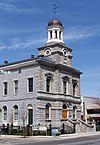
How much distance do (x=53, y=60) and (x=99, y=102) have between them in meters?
34.6

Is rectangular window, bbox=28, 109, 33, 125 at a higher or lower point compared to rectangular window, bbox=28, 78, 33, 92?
lower

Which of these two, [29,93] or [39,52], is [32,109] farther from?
[39,52]

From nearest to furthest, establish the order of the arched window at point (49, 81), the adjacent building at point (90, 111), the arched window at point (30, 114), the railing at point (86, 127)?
the arched window at point (30, 114) → the railing at point (86, 127) → the arched window at point (49, 81) → the adjacent building at point (90, 111)

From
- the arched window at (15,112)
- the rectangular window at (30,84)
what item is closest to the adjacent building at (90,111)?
the arched window at (15,112)

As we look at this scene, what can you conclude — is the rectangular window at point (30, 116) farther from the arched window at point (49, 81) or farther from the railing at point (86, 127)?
the railing at point (86, 127)

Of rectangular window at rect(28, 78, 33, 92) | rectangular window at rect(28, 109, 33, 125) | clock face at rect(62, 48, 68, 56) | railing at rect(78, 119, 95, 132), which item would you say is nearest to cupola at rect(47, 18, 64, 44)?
clock face at rect(62, 48, 68, 56)

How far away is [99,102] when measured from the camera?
87.5 metres

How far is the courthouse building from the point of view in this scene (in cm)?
5122

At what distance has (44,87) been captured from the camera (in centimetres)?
5194

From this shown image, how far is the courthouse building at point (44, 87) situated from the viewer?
51.2 m

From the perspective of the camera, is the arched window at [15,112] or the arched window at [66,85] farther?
the arched window at [66,85]

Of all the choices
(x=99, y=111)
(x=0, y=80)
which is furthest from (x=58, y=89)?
(x=99, y=111)

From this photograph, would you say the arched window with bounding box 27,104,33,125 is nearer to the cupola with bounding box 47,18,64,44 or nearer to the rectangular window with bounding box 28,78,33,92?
the rectangular window with bounding box 28,78,33,92

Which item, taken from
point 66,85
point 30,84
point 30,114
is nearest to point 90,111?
point 66,85
